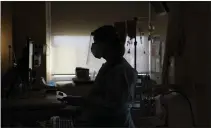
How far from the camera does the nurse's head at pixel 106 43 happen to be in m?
0.87

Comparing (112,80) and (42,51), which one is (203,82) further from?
(42,51)

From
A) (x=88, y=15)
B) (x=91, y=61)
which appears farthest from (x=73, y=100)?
(x=88, y=15)

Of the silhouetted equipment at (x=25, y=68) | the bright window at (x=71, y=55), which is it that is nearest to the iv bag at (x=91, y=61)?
the bright window at (x=71, y=55)

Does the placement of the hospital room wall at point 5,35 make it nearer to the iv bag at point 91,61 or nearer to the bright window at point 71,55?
the bright window at point 71,55

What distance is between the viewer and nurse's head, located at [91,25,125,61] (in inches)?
34.1

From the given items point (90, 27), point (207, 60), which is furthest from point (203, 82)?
point (90, 27)

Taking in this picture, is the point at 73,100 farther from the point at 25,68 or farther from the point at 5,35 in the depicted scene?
the point at 5,35

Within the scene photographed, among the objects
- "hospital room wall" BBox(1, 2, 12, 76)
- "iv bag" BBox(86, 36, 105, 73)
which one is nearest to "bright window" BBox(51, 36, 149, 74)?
"iv bag" BBox(86, 36, 105, 73)

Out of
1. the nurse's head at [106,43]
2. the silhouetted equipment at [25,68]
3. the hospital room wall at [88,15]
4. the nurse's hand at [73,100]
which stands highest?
the hospital room wall at [88,15]

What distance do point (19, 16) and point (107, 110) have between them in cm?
38

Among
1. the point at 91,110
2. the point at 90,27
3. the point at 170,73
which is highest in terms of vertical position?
the point at 90,27

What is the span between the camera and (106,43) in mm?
870

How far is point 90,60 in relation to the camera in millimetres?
863

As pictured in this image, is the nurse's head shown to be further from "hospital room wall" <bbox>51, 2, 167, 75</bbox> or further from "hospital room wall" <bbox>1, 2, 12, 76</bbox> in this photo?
"hospital room wall" <bbox>1, 2, 12, 76</bbox>
